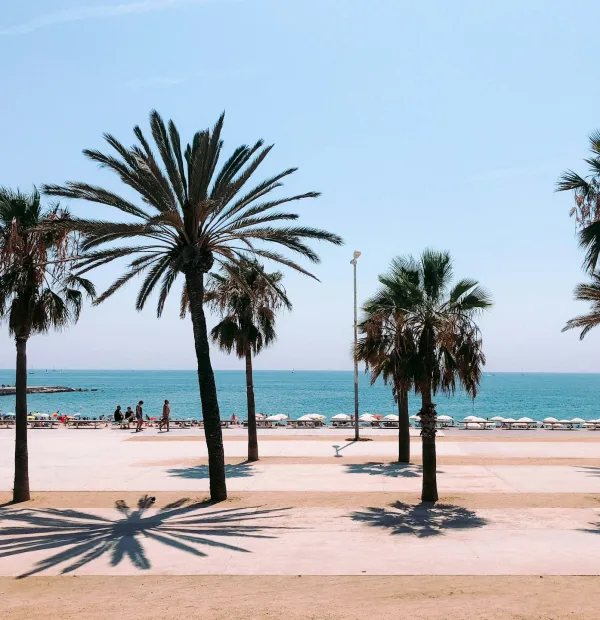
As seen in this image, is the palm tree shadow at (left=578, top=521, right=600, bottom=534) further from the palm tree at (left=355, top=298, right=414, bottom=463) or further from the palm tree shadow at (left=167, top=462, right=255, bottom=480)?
the palm tree shadow at (left=167, top=462, right=255, bottom=480)

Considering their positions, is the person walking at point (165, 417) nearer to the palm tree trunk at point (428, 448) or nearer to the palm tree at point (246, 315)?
the palm tree at point (246, 315)

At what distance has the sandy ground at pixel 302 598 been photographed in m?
8.34

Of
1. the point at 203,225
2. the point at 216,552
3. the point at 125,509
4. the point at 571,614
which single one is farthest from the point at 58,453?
the point at 571,614

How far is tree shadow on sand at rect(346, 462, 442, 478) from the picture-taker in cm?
2022

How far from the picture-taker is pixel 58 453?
26.2 m

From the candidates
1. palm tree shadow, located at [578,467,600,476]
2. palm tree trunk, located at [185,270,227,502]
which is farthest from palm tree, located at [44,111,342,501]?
palm tree shadow, located at [578,467,600,476]

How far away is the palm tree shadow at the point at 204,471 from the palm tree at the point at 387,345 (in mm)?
5373

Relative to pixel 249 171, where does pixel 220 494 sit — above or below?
below

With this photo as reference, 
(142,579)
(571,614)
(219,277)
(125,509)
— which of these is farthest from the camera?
(219,277)

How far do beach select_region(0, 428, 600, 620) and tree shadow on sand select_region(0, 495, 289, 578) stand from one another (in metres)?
0.05

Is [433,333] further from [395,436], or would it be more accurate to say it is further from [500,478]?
[395,436]

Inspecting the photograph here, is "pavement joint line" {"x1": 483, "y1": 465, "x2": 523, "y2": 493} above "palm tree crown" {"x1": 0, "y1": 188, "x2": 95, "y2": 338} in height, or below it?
below

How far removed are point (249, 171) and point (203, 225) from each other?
6.50ft

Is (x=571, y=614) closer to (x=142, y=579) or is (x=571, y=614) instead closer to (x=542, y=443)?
(x=142, y=579)
